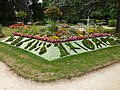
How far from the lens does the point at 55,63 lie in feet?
26.5

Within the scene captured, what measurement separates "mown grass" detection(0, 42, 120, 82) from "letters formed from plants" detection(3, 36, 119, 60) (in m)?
0.29

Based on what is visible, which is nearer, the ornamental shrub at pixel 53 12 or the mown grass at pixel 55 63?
the mown grass at pixel 55 63

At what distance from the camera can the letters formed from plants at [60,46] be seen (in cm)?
885

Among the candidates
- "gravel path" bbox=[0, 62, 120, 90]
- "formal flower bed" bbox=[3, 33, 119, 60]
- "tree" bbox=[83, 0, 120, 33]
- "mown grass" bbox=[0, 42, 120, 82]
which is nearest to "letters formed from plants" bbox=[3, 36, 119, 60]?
"formal flower bed" bbox=[3, 33, 119, 60]

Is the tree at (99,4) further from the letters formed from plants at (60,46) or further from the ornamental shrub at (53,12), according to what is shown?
the ornamental shrub at (53,12)

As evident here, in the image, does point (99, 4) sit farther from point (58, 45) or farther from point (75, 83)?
point (75, 83)

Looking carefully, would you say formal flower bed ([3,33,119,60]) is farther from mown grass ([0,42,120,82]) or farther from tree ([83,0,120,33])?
tree ([83,0,120,33])

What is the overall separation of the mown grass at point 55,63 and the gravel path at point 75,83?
0.88 feet

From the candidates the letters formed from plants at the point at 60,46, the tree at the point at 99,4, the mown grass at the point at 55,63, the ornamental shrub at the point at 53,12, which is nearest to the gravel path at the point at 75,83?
the mown grass at the point at 55,63

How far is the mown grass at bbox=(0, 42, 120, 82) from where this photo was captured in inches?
280

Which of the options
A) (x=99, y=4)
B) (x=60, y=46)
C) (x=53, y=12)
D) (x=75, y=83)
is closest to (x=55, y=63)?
(x=60, y=46)

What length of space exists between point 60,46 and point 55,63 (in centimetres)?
130

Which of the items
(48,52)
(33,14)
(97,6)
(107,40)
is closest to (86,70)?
(48,52)

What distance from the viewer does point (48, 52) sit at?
8.80m
